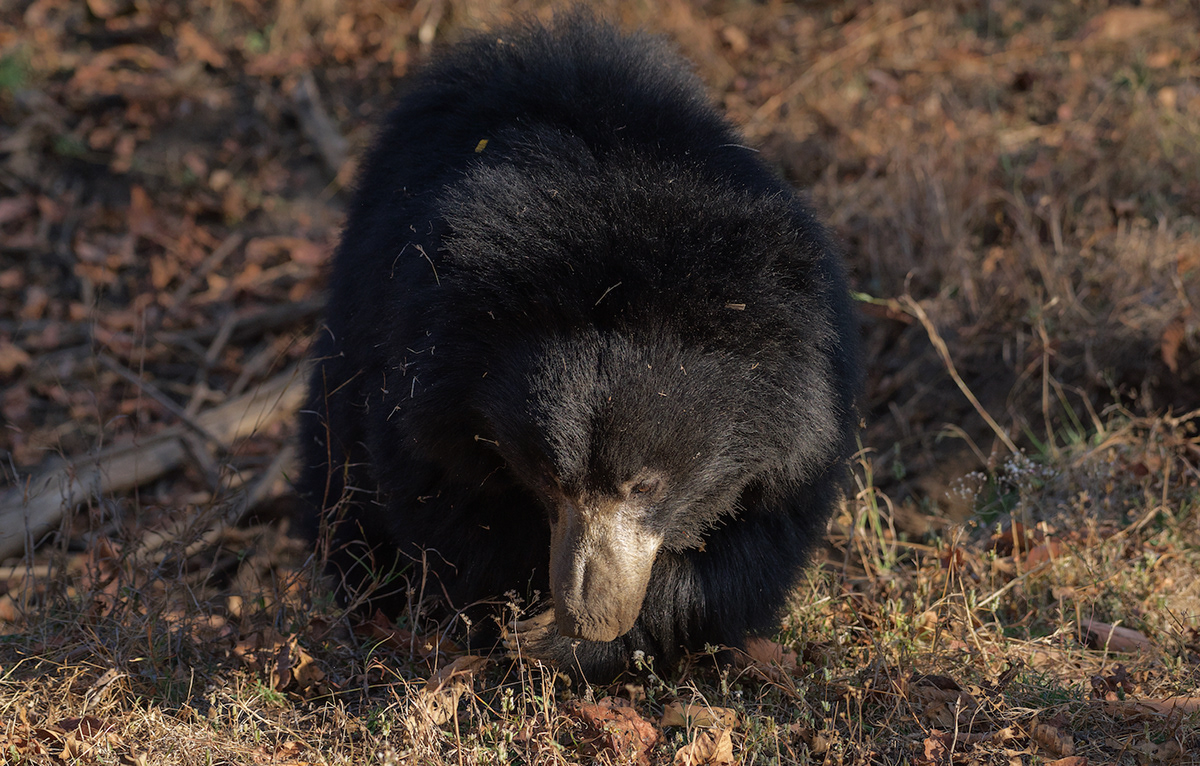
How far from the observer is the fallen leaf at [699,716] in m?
2.52

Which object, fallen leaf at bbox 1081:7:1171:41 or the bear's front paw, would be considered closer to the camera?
the bear's front paw

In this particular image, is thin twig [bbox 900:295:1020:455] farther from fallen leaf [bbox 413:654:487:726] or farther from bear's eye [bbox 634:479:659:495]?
fallen leaf [bbox 413:654:487:726]

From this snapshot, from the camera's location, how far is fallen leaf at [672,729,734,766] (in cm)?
242

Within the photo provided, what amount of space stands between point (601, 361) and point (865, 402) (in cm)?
113

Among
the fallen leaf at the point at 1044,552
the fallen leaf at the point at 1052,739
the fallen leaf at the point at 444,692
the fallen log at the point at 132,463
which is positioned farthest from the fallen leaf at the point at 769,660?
the fallen log at the point at 132,463

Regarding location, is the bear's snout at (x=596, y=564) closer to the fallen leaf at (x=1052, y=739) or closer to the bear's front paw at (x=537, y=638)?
the bear's front paw at (x=537, y=638)

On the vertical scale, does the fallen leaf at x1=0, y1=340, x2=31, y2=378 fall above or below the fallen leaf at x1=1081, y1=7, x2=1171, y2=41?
below

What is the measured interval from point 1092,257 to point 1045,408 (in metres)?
1.20

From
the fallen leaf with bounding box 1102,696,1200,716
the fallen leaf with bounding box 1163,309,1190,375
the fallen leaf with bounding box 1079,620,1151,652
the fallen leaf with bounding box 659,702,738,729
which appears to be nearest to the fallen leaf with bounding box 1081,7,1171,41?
the fallen leaf with bounding box 1163,309,1190,375

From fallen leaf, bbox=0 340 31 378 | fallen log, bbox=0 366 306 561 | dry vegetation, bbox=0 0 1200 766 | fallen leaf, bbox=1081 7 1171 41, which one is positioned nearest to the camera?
dry vegetation, bbox=0 0 1200 766

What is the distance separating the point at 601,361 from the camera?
2.39m

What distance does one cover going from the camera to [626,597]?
8.48 feet

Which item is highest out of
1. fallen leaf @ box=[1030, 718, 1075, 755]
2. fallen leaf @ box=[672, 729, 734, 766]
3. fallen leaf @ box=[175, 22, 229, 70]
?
fallen leaf @ box=[175, 22, 229, 70]

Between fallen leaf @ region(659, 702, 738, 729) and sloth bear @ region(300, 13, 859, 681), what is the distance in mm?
284
